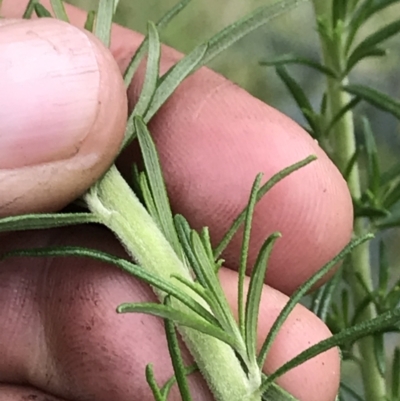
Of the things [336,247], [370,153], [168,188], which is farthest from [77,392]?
[370,153]

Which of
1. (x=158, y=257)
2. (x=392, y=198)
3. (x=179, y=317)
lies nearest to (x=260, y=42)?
(x=392, y=198)

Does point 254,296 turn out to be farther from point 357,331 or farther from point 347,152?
point 347,152

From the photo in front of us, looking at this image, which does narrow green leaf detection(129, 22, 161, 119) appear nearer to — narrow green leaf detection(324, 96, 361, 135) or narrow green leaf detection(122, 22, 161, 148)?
narrow green leaf detection(122, 22, 161, 148)

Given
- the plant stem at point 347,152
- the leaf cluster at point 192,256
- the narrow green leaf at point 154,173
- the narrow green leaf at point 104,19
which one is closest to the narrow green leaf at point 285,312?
the leaf cluster at point 192,256

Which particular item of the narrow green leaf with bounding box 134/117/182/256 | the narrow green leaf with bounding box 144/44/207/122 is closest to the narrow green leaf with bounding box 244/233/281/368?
the narrow green leaf with bounding box 134/117/182/256

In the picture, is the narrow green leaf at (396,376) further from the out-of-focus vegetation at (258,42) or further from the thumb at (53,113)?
the out-of-focus vegetation at (258,42)
